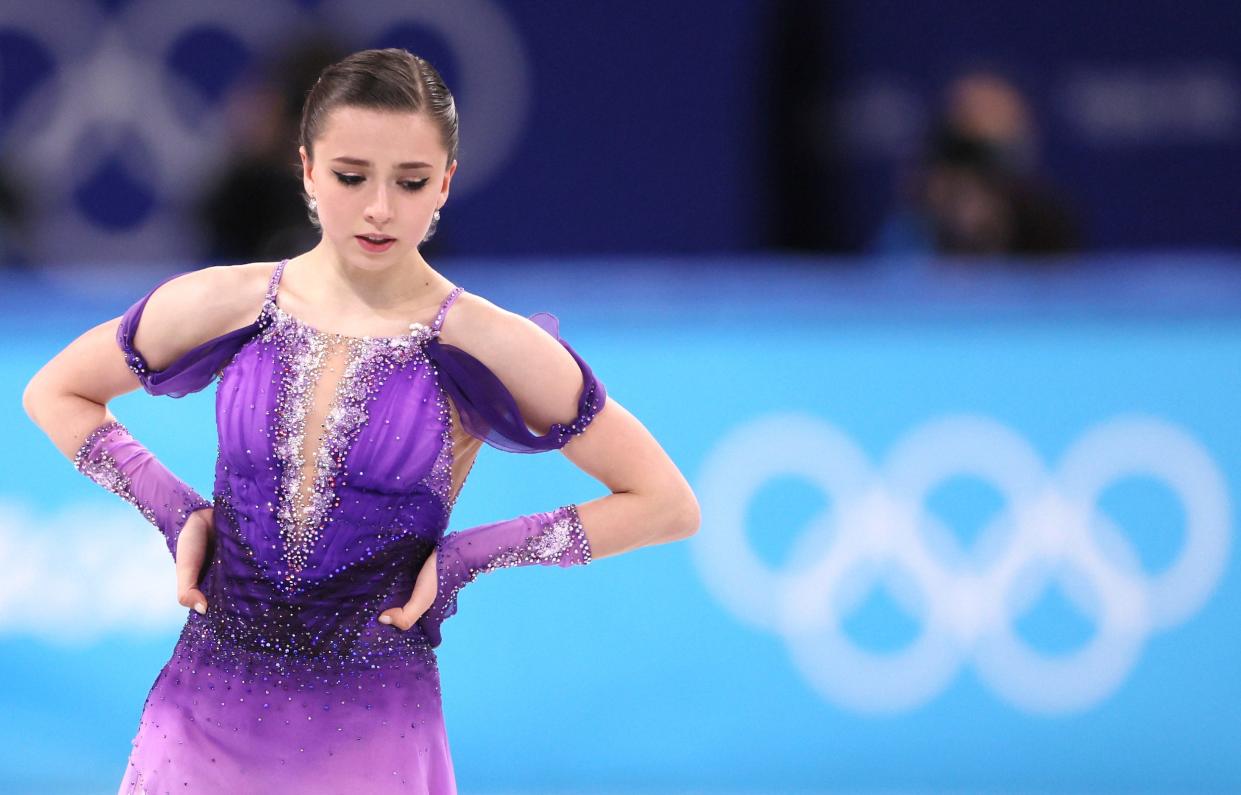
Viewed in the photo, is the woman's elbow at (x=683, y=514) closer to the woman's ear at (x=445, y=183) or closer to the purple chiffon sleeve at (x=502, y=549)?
the purple chiffon sleeve at (x=502, y=549)

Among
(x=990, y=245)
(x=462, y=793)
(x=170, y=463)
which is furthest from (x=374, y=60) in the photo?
(x=990, y=245)

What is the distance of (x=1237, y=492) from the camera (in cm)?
495

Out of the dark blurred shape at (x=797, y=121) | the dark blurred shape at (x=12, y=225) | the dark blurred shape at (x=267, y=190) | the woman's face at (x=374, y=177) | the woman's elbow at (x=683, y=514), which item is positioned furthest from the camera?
the dark blurred shape at (x=797, y=121)

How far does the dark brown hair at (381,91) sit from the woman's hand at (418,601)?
24.0 inches

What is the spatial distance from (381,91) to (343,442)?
1.66ft

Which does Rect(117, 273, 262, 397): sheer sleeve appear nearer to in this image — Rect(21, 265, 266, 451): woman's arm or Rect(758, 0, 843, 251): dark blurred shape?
Rect(21, 265, 266, 451): woman's arm

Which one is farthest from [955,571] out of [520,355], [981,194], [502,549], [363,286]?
[363,286]

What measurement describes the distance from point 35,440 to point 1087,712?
120 inches

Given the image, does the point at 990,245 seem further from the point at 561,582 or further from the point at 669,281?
the point at 561,582

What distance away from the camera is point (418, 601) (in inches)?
101

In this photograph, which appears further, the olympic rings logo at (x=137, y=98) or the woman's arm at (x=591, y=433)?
the olympic rings logo at (x=137, y=98)

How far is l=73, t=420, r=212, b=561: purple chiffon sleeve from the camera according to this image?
8.96ft

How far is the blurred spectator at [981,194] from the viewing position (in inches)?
233

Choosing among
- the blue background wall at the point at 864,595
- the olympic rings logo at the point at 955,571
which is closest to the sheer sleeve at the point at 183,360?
the blue background wall at the point at 864,595
